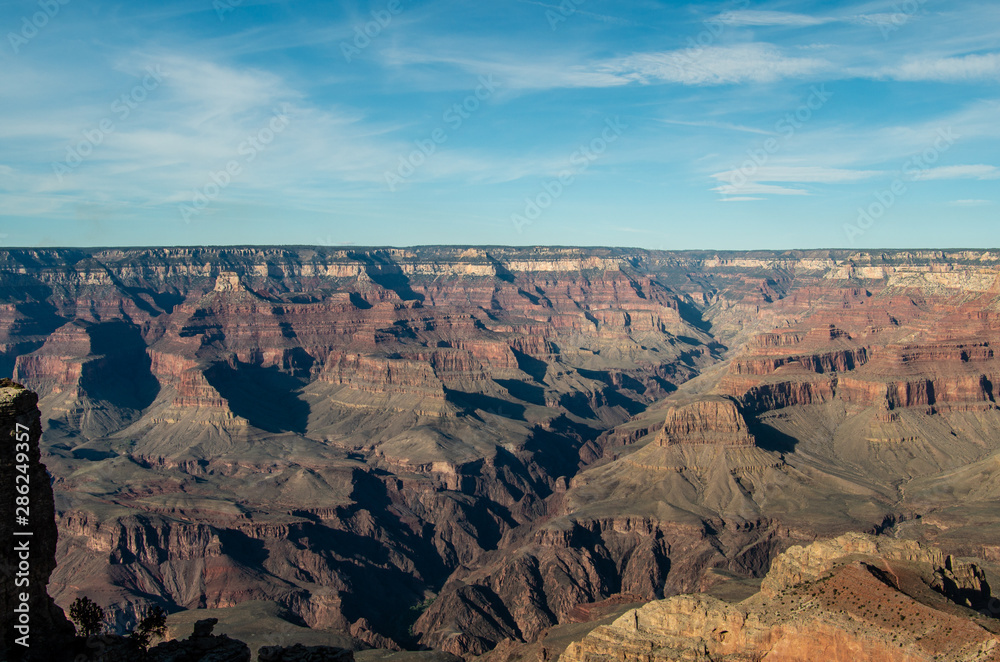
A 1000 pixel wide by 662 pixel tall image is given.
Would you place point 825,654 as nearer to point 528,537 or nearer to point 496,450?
point 528,537

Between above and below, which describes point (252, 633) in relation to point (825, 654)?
below

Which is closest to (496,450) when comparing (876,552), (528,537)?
(528,537)

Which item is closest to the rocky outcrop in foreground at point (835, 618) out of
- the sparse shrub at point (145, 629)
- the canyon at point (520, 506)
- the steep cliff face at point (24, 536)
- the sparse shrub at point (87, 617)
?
the canyon at point (520, 506)

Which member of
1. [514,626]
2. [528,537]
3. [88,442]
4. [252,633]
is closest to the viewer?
[252,633]

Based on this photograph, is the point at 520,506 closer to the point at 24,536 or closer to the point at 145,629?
the point at 145,629

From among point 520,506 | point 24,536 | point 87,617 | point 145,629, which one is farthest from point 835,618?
point 520,506

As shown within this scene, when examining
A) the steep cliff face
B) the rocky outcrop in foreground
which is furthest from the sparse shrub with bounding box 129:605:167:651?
the rocky outcrop in foreground

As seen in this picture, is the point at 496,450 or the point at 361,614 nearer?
the point at 361,614
